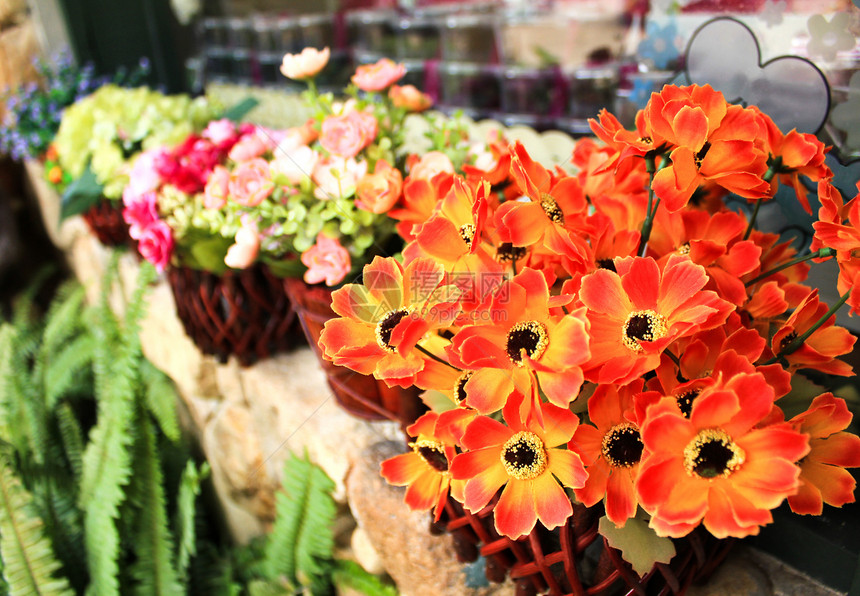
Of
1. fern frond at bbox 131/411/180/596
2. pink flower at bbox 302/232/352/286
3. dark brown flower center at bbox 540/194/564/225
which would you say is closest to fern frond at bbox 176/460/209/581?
fern frond at bbox 131/411/180/596

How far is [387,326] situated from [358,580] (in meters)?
0.66

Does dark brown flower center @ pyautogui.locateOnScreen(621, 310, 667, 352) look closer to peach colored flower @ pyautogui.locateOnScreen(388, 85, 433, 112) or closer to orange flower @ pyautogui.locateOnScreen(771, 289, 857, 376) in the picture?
orange flower @ pyautogui.locateOnScreen(771, 289, 857, 376)

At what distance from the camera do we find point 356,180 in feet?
2.32

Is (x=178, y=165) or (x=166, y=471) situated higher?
(x=178, y=165)

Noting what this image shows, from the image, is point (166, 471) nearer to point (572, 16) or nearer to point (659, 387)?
point (659, 387)

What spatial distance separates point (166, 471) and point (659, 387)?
1.42 meters

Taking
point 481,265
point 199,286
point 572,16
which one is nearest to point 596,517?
point 481,265

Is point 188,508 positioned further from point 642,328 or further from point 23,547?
point 642,328

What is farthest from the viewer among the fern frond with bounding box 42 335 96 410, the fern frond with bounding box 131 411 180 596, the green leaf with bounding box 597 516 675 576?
the fern frond with bounding box 42 335 96 410

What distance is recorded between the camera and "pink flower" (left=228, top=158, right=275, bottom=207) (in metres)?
0.75

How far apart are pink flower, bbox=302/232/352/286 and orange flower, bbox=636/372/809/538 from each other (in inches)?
17.5

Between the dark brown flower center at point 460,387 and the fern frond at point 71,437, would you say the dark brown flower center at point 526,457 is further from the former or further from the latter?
the fern frond at point 71,437

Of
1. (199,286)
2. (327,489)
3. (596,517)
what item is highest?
(596,517)

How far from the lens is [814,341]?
457mm
